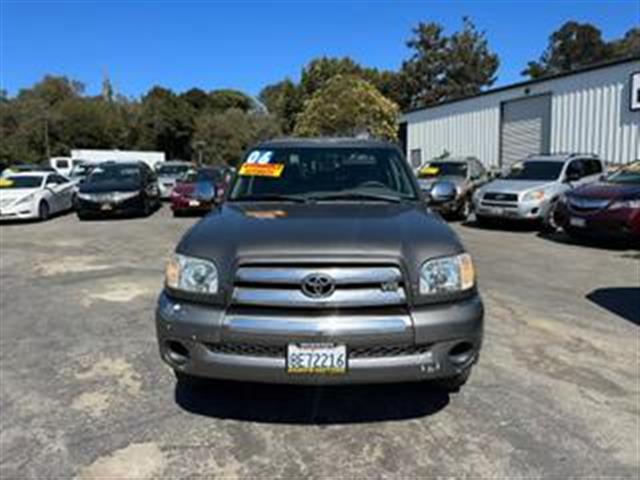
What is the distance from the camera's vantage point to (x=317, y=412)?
466 centimetres

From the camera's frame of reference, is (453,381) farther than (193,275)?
Yes

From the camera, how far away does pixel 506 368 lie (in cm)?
560

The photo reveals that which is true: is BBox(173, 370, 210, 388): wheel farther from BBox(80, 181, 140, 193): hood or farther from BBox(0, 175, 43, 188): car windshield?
BBox(0, 175, 43, 188): car windshield

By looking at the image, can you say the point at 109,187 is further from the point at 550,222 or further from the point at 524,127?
the point at 524,127

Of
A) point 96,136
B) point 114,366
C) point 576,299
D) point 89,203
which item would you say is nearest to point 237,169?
point 114,366

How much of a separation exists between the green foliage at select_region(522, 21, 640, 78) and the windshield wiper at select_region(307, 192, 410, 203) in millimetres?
83204

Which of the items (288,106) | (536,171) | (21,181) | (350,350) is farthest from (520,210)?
(288,106)

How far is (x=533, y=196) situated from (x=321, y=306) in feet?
42.4

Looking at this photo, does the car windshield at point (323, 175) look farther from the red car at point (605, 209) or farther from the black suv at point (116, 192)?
the black suv at point (116, 192)

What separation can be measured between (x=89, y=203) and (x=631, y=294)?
14.7 metres

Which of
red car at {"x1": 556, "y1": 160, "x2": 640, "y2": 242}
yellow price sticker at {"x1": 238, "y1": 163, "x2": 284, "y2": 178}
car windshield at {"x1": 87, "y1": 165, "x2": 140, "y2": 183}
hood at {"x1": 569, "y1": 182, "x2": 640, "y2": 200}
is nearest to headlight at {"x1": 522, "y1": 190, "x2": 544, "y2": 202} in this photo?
red car at {"x1": 556, "y1": 160, "x2": 640, "y2": 242}

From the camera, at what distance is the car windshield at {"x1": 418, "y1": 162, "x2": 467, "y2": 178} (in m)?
19.6

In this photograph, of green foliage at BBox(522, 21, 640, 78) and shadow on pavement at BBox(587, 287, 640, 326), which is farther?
green foliage at BBox(522, 21, 640, 78)

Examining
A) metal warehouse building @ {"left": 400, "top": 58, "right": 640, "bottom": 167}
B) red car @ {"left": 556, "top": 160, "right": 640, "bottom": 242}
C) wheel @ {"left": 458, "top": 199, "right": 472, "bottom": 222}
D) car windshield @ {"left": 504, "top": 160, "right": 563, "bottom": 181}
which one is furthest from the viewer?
metal warehouse building @ {"left": 400, "top": 58, "right": 640, "bottom": 167}
